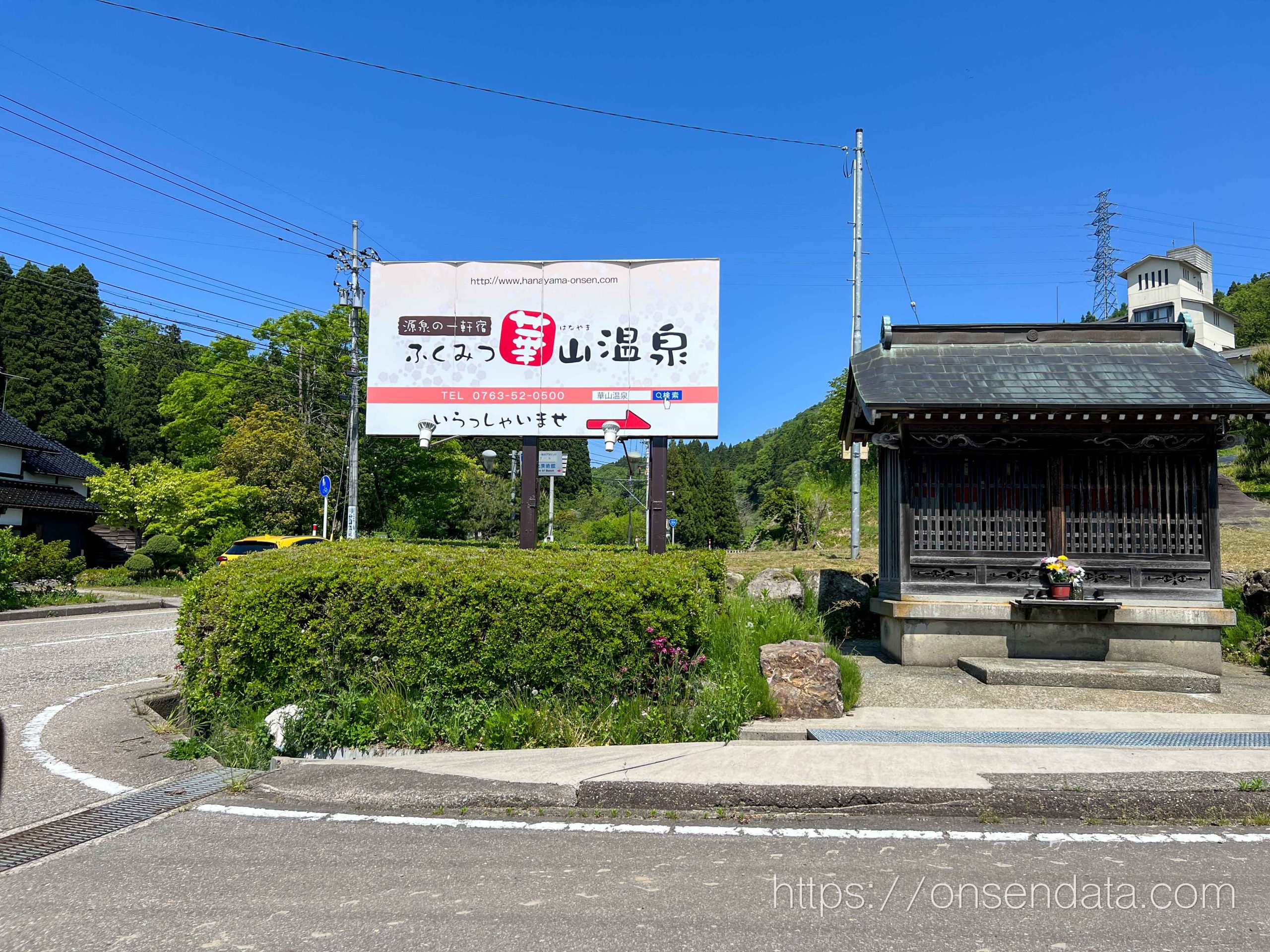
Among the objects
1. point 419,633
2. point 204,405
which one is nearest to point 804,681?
point 419,633

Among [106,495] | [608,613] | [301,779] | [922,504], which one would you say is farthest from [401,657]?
[106,495]

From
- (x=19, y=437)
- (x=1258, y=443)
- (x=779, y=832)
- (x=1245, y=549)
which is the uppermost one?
(x=19, y=437)

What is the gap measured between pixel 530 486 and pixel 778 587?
4.68 metres

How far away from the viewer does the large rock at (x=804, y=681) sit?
7000 millimetres

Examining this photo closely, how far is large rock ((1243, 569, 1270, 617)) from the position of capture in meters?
11.8

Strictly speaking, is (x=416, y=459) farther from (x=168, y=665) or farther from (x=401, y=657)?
(x=401, y=657)

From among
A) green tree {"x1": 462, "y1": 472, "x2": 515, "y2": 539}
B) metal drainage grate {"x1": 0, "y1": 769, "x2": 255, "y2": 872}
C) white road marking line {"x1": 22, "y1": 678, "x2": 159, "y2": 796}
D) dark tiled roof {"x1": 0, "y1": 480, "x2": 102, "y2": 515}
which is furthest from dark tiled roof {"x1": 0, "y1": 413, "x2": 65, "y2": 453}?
metal drainage grate {"x1": 0, "y1": 769, "x2": 255, "y2": 872}

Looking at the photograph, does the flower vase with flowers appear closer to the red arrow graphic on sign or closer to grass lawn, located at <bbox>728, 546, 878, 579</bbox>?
grass lawn, located at <bbox>728, 546, 878, 579</bbox>

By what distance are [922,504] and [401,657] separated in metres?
7.19

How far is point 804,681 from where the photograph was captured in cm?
707

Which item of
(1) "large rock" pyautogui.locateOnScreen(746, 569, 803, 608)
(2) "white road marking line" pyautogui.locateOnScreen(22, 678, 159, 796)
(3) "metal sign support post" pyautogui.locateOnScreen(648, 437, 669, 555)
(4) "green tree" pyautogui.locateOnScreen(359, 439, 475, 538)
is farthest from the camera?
(4) "green tree" pyautogui.locateOnScreen(359, 439, 475, 538)

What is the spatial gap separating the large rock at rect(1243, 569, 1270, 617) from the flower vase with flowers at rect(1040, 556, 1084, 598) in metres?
4.19

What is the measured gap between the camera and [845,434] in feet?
42.5

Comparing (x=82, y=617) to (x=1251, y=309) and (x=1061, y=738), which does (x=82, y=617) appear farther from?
(x=1251, y=309)
